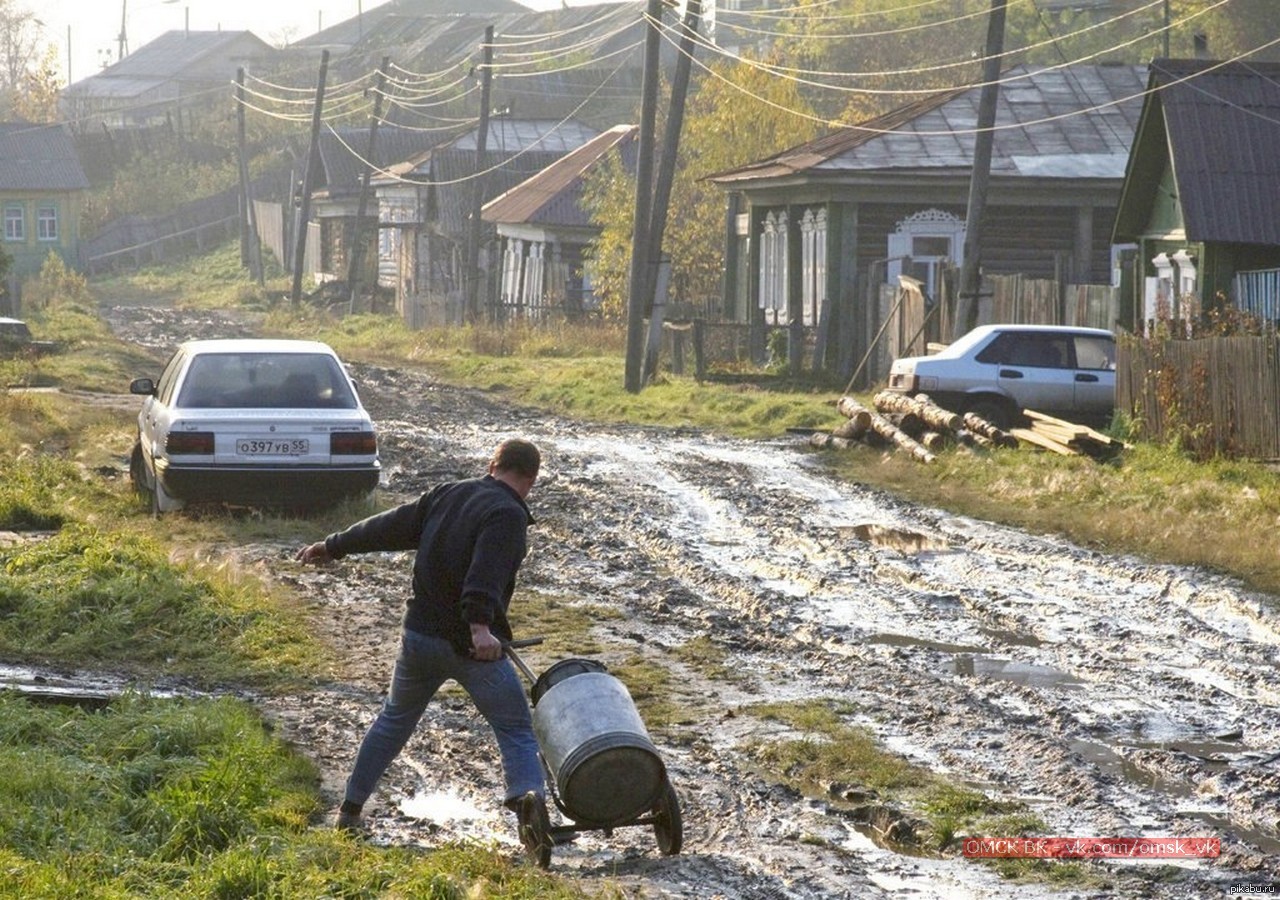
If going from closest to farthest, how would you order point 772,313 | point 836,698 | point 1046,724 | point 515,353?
point 1046,724 < point 836,698 < point 772,313 < point 515,353

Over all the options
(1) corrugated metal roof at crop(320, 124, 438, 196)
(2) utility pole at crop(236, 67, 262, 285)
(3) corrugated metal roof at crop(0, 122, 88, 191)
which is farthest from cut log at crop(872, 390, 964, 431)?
(3) corrugated metal roof at crop(0, 122, 88, 191)

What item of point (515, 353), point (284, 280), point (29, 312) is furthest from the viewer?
point (284, 280)

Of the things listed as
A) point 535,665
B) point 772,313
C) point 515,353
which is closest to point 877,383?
point 772,313

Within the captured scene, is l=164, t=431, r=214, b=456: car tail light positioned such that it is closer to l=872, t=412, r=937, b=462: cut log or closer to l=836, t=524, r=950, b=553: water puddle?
l=836, t=524, r=950, b=553: water puddle

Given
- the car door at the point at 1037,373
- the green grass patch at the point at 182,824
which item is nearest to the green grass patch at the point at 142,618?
the green grass patch at the point at 182,824

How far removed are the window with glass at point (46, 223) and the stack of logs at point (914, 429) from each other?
191 ft

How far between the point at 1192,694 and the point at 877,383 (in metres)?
18.9

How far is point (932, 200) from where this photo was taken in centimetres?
3048

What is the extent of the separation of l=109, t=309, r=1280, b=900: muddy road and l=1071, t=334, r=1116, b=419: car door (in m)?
5.47

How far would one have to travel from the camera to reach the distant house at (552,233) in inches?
1766

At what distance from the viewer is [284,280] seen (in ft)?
217

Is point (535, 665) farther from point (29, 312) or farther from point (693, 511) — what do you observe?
point (29, 312)

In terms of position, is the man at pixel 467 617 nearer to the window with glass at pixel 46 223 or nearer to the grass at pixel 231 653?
the grass at pixel 231 653

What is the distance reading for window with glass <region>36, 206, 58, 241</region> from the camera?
73062mm
